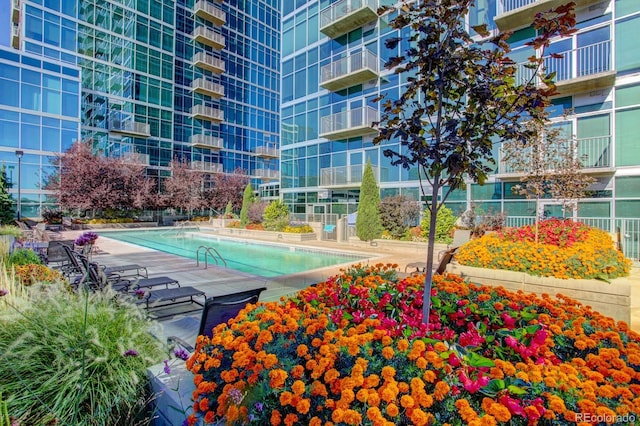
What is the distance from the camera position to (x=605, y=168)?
11.9 m

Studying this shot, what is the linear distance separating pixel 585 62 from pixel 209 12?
34676mm

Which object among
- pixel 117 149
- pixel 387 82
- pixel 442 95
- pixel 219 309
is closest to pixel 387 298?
pixel 219 309

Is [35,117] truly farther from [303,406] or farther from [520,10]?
[303,406]

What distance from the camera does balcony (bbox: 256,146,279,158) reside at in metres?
41.1

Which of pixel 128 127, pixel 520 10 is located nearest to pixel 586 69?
pixel 520 10

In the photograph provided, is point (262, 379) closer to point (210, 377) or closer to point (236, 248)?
point (210, 377)

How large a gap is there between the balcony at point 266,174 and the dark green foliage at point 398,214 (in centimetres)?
2752

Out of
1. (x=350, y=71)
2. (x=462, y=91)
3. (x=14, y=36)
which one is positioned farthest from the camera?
(x=14, y=36)

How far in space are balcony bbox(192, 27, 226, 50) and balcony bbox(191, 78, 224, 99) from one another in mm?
4135

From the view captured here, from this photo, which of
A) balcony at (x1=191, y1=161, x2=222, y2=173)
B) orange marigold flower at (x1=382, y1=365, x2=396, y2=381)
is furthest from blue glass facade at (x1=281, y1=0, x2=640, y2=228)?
balcony at (x1=191, y1=161, x2=222, y2=173)

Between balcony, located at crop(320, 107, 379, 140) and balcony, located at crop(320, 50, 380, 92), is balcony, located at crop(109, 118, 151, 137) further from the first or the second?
balcony, located at crop(320, 107, 379, 140)

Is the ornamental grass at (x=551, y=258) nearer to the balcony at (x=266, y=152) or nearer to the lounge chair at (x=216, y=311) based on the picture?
the lounge chair at (x=216, y=311)

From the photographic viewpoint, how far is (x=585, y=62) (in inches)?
499

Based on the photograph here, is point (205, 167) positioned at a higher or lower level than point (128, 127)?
lower
